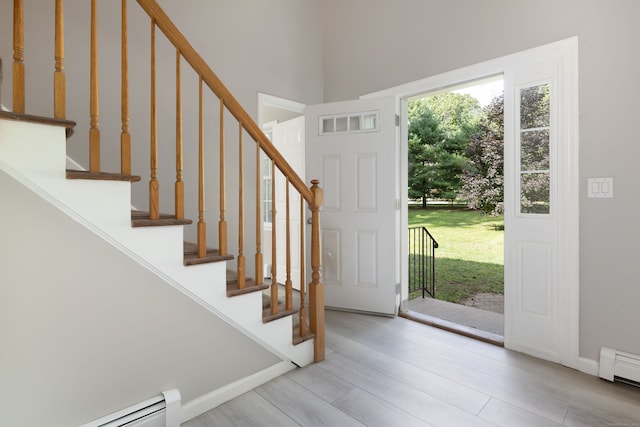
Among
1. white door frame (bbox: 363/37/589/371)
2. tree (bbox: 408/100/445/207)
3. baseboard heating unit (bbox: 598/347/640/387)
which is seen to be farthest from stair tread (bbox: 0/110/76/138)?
tree (bbox: 408/100/445/207)

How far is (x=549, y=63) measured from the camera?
7.32ft

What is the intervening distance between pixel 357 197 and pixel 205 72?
1923 millimetres

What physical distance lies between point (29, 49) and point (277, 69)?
6.25ft

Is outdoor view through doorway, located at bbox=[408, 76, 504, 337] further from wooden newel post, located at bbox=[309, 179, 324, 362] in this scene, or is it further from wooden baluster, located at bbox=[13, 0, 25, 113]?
wooden baluster, located at bbox=[13, 0, 25, 113]

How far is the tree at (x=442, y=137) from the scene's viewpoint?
942cm

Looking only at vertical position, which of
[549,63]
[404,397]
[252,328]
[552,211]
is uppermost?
[549,63]

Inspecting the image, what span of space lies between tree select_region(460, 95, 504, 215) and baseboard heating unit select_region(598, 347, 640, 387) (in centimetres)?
626

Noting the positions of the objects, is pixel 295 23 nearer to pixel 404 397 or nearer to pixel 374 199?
pixel 374 199

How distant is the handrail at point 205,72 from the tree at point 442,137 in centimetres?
828

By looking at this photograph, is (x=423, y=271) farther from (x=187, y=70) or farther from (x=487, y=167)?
(x=487, y=167)

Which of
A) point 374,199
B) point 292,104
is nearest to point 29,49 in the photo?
point 292,104

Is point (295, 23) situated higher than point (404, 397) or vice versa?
point (295, 23)

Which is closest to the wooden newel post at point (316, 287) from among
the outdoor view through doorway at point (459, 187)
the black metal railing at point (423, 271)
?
the black metal railing at point (423, 271)

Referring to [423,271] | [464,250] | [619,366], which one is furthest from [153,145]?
[464,250]
